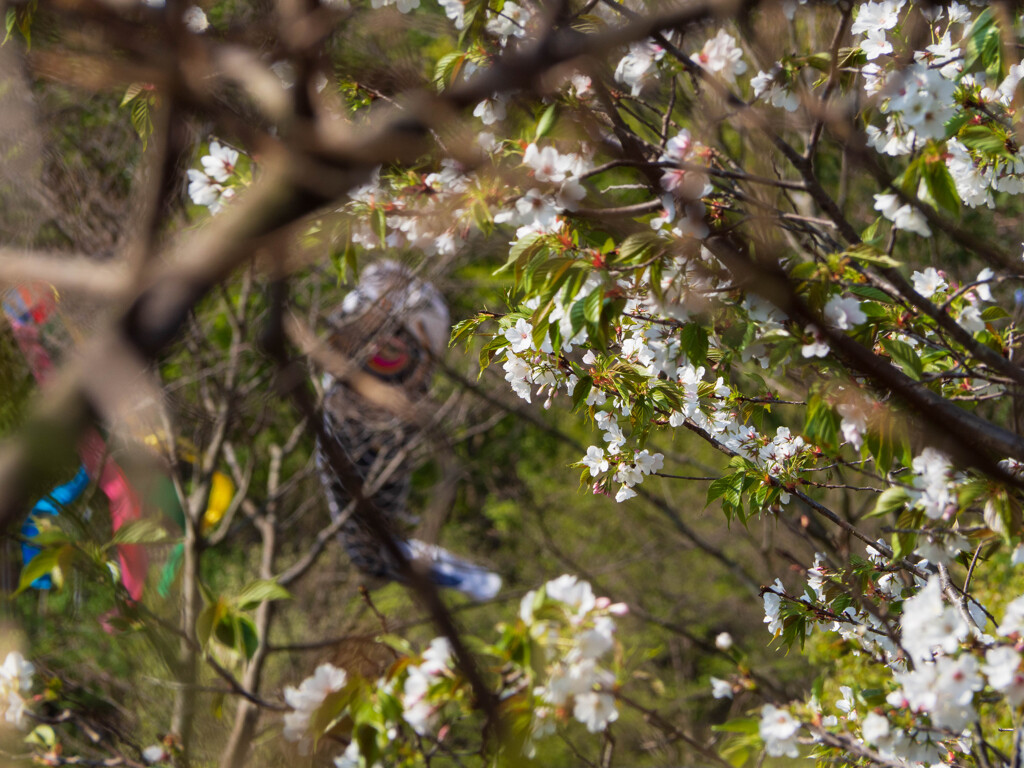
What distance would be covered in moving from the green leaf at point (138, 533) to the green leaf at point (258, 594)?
0.65 ft

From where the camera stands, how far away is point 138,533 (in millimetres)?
1430

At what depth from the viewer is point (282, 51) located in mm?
681

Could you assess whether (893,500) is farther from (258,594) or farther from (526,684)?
(258,594)

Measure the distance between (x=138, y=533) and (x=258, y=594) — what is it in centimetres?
25

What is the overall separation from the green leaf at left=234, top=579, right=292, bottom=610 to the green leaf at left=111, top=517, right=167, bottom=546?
0.65 ft

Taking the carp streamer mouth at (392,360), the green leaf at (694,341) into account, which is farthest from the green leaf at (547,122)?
the carp streamer mouth at (392,360)

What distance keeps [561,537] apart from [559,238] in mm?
6615

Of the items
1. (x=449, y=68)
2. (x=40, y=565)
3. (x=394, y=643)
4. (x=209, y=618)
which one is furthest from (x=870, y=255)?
(x=40, y=565)

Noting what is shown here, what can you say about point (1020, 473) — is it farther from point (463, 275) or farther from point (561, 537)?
point (561, 537)

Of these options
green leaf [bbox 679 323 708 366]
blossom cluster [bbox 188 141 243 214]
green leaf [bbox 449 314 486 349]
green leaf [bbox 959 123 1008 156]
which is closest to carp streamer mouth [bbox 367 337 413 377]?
blossom cluster [bbox 188 141 243 214]

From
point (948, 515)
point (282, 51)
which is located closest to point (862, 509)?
point (948, 515)

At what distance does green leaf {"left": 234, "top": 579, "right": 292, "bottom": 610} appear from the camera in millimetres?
1423

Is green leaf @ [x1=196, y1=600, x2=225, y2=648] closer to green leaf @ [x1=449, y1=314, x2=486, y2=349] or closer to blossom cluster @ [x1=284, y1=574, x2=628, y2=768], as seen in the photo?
blossom cluster @ [x1=284, y1=574, x2=628, y2=768]

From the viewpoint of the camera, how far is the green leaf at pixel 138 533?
1.40m
